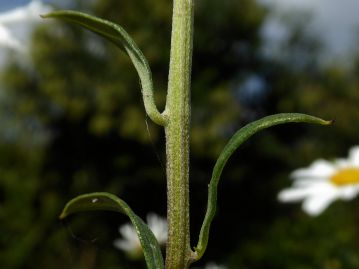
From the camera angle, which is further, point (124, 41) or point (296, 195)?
point (296, 195)

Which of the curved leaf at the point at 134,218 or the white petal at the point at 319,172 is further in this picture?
the white petal at the point at 319,172

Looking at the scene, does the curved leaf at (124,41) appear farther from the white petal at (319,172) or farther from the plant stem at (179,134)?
the white petal at (319,172)

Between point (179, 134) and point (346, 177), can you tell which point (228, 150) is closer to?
point (179, 134)

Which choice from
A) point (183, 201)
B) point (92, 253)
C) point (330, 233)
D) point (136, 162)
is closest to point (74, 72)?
point (136, 162)

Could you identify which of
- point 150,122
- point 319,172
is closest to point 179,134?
point 319,172

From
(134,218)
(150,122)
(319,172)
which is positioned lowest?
(150,122)

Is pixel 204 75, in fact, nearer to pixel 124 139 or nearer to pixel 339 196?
pixel 124 139

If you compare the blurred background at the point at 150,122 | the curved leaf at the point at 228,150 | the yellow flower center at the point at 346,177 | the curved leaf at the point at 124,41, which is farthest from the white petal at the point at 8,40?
the blurred background at the point at 150,122
